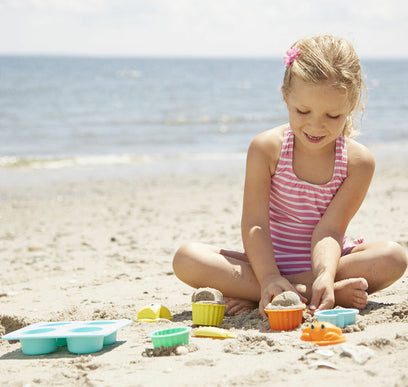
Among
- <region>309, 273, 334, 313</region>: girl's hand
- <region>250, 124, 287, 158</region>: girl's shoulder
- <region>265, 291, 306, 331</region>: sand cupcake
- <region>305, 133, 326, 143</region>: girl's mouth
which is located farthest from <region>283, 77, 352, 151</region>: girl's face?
<region>265, 291, 306, 331</region>: sand cupcake

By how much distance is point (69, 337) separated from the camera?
2662mm

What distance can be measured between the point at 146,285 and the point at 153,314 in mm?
1021

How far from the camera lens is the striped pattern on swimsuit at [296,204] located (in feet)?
11.4

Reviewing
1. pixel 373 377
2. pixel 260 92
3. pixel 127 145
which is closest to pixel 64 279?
pixel 373 377

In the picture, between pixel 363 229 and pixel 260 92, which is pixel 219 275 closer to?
pixel 363 229

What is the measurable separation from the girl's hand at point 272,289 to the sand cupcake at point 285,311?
0.45 ft

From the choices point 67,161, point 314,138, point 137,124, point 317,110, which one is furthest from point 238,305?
point 137,124

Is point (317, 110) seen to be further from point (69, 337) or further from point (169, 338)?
point (69, 337)

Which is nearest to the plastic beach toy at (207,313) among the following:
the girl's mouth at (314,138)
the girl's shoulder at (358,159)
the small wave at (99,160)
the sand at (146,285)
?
the sand at (146,285)

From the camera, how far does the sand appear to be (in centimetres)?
228

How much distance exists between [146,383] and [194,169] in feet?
29.2

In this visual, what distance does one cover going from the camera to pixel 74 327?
2.79 m

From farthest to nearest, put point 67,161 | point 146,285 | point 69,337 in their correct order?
point 67,161, point 146,285, point 69,337

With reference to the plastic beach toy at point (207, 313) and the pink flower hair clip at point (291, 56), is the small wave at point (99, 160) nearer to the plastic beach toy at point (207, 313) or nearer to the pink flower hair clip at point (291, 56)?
the pink flower hair clip at point (291, 56)
